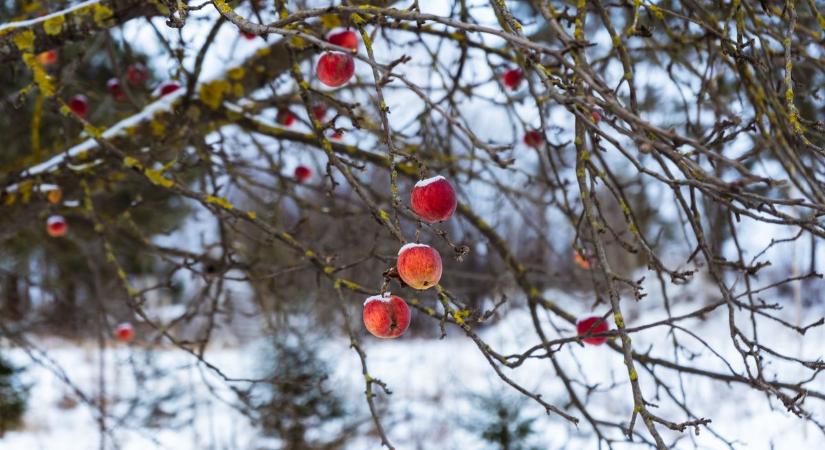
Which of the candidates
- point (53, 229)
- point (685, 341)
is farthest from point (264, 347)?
point (685, 341)

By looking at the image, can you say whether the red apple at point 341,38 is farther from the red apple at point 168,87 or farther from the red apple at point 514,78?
the red apple at point 168,87

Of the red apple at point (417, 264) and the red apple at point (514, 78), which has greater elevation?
the red apple at point (514, 78)

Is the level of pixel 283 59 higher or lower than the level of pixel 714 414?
lower

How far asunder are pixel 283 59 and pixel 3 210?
1.34 metres

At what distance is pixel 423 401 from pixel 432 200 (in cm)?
638

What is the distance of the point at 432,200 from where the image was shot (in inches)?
53.3

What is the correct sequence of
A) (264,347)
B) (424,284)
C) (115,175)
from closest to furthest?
(424,284) → (115,175) → (264,347)

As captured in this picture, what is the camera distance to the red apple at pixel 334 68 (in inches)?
71.2

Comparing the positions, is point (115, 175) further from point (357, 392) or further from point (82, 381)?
point (82, 381)

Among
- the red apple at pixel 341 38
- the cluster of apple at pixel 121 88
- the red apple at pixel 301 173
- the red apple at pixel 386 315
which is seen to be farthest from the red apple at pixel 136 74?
the red apple at pixel 386 315

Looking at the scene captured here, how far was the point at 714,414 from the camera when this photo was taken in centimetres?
659

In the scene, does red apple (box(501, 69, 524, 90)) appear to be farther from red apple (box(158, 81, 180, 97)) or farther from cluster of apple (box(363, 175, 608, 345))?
cluster of apple (box(363, 175, 608, 345))

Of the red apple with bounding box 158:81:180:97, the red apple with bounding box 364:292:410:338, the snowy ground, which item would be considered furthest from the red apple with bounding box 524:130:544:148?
the snowy ground

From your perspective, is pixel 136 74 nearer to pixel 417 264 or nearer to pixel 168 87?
pixel 168 87
